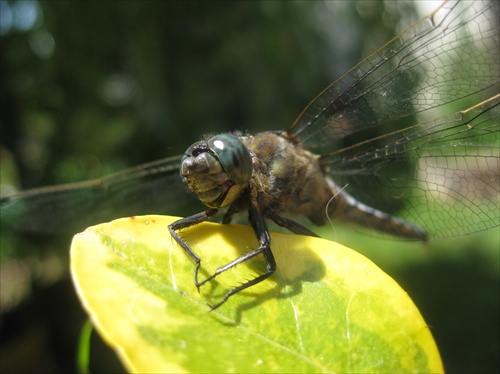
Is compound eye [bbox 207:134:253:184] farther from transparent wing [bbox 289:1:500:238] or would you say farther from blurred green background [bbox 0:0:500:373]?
blurred green background [bbox 0:0:500:373]

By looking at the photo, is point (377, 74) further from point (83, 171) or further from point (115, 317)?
point (83, 171)

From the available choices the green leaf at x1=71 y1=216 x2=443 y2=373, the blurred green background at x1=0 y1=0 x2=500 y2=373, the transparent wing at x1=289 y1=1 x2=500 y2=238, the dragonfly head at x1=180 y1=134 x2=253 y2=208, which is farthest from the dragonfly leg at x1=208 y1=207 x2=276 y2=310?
the blurred green background at x1=0 y1=0 x2=500 y2=373

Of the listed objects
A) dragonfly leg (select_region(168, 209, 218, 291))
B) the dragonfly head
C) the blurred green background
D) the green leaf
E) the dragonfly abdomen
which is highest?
the blurred green background

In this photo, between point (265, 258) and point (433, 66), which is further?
point (433, 66)

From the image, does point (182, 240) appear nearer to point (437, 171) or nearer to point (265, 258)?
point (265, 258)

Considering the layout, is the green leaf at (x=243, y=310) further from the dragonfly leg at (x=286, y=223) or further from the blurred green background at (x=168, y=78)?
→ the blurred green background at (x=168, y=78)

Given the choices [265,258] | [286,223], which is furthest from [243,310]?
[286,223]

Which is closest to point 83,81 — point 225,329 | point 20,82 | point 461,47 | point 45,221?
point 20,82
